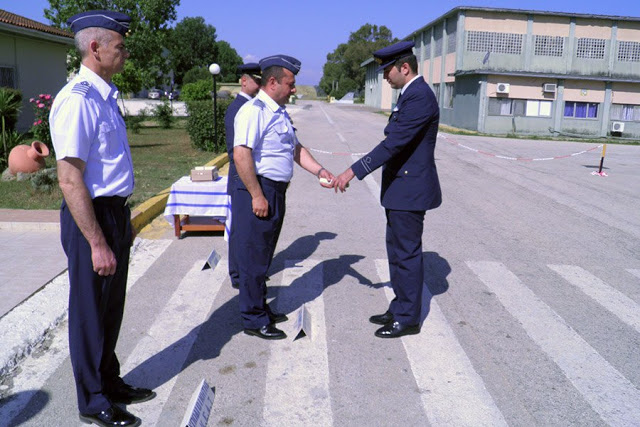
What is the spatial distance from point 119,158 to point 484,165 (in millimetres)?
14155

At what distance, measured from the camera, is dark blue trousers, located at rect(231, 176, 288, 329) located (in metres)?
4.44

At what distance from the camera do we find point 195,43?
106 meters

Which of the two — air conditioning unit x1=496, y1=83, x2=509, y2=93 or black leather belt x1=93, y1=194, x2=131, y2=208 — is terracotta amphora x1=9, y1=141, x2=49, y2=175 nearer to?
black leather belt x1=93, y1=194, x2=131, y2=208

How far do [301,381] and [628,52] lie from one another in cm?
3716

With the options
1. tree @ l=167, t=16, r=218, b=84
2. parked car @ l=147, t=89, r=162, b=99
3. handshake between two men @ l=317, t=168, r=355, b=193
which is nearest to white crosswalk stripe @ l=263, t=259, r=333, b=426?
handshake between two men @ l=317, t=168, r=355, b=193

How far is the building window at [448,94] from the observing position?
1518 inches

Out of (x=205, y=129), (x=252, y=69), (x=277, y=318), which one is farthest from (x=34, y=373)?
(x=205, y=129)

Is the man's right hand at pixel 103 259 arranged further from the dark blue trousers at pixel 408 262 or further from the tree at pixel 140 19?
the tree at pixel 140 19

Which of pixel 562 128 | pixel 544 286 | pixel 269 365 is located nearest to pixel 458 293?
pixel 544 286

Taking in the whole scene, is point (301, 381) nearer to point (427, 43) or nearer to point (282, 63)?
point (282, 63)

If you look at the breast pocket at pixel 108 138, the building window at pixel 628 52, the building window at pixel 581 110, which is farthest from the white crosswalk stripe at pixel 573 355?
the building window at pixel 628 52

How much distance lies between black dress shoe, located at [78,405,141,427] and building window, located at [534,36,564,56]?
35437 millimetres

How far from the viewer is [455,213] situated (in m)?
9.43

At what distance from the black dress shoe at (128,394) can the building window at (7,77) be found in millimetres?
19839
